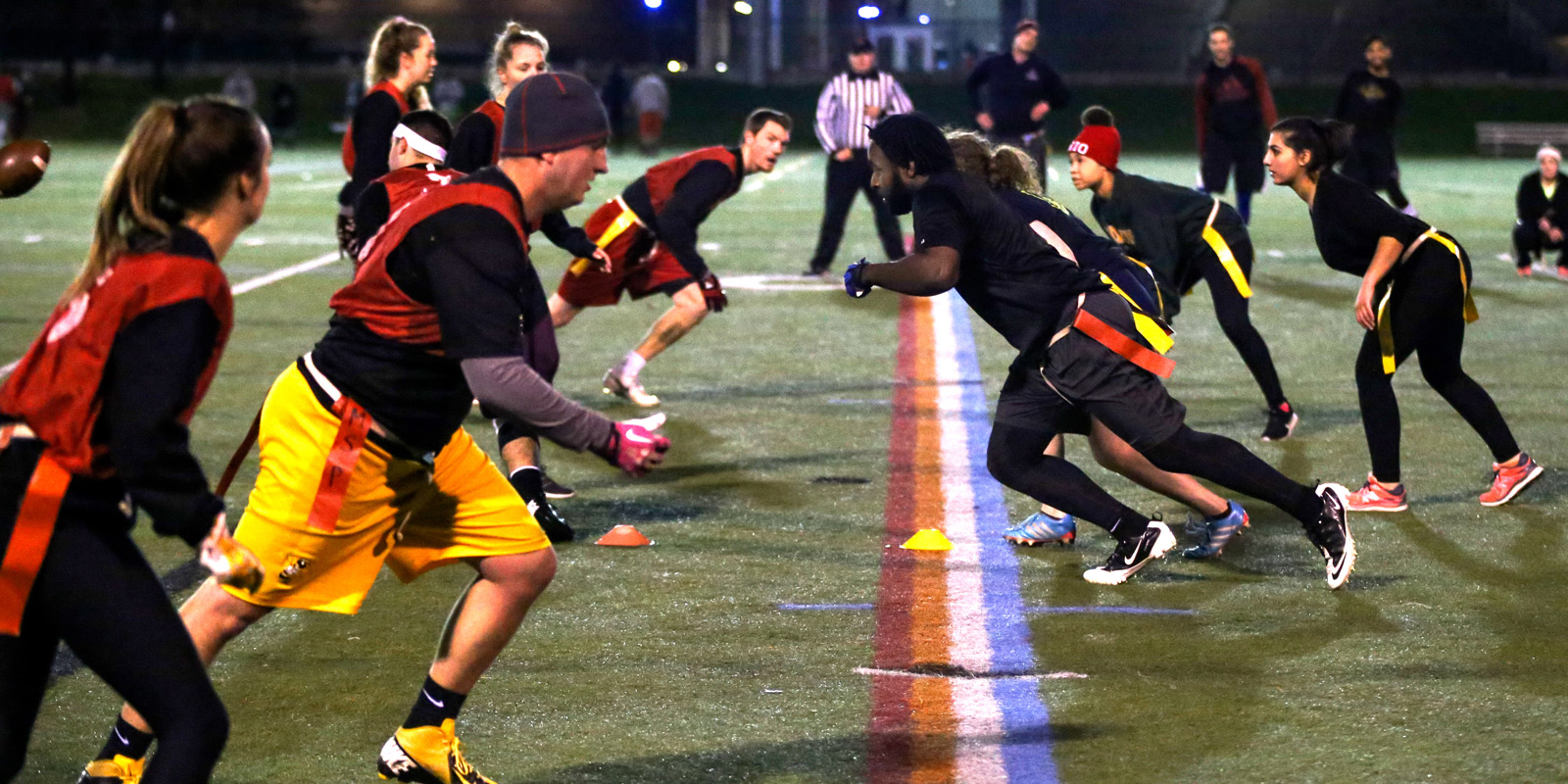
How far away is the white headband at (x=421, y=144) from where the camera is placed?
668cm

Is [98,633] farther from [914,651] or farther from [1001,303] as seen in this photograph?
[1001,303]

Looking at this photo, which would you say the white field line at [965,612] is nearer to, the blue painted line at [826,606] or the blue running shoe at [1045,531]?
the blue running shoe at [1045,531]

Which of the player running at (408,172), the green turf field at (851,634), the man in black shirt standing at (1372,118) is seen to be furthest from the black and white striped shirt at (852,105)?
the player running at (408,172)

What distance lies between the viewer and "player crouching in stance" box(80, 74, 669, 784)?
367 cm

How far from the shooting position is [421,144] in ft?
21.9

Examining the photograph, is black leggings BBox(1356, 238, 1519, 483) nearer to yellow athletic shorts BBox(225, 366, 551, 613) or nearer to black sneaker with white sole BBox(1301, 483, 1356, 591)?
black sneaker with white sole BBox(1301, 483, 1356, 591)

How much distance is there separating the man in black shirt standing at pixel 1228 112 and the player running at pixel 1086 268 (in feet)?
35.9

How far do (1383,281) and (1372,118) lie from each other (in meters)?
11.4

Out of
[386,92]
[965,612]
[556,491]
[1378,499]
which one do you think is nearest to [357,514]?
[965,612]

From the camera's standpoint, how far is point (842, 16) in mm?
55281

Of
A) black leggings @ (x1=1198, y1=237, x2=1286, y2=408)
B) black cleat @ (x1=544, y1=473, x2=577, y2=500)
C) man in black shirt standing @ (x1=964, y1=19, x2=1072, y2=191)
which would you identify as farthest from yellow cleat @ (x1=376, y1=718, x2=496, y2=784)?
man in black shirt standing @ (x1=964, y1=19, x2=1072, y2=191)

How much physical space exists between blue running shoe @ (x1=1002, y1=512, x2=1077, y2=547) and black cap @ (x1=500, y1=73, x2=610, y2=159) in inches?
124

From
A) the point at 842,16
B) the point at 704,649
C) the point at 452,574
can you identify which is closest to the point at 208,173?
Result: the point at 704,649

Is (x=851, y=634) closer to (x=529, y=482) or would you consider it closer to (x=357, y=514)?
(x=529, y=482)
